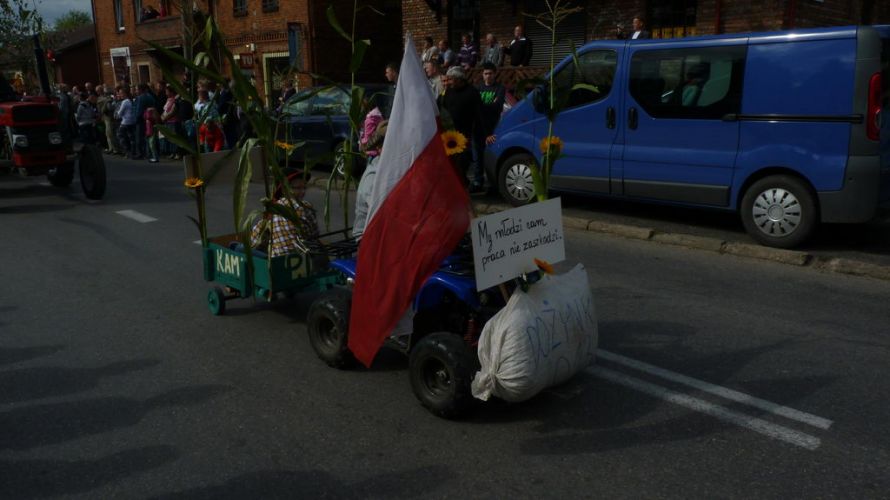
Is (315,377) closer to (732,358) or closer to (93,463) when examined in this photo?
(93,463)

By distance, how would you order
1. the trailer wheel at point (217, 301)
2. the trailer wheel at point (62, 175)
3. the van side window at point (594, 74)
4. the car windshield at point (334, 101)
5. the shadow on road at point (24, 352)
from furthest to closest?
the car windshield at point (334, 101), the trailer wheel at point (62, 175), the van side window at point (594, 74), the trailer wheel at point (217, 301), the shadow on road at point (24, 352)

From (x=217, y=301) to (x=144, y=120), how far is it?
14120 mm

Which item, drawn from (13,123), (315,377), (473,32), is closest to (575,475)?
(315,377)

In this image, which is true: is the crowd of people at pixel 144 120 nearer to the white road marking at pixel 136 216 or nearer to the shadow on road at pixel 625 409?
the white road marking at pixel 136 216

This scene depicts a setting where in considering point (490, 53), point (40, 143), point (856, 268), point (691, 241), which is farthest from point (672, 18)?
point (40, 143)

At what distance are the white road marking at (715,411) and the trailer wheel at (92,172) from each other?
9485 millimetres

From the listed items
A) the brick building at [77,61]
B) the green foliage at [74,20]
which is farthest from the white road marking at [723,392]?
the green foliage at [74,20]

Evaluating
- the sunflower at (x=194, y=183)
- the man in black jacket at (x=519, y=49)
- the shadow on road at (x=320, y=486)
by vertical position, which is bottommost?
the shadow on road at (x=320, y=486)

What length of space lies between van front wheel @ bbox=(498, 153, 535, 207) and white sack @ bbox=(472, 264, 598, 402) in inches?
229

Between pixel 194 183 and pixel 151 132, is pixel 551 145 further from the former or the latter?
pixel 151 132

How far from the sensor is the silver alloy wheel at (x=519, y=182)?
9.89 metres

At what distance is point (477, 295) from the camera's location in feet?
13.7

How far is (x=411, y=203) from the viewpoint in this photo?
3.93 m

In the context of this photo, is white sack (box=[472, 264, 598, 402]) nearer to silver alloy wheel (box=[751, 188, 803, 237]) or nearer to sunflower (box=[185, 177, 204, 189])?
sunflower (box=[185, 177, 204, 189])
